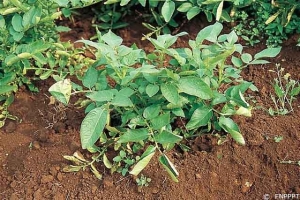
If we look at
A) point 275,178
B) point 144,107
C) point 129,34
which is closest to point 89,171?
point 144,107

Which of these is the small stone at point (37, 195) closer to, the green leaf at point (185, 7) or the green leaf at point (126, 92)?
the green leaf at point (126, 92)

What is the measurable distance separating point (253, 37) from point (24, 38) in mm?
1112

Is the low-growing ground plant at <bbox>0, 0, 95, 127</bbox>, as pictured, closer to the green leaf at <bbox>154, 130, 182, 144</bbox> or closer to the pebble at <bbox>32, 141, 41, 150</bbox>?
the pebble at <bbox>32, 141, 41, 150</bbox>

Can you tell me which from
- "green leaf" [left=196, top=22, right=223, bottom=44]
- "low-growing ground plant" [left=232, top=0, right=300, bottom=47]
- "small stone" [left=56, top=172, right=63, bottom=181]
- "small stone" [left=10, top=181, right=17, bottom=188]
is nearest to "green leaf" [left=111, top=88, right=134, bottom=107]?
"green leaf" [left=196, top=22, right=223, bottom=44]

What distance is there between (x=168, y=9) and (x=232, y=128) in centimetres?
83

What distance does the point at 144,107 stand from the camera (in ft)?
7.77

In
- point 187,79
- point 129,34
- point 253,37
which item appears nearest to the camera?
point 187,79

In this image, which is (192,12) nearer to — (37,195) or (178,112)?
(178,112)

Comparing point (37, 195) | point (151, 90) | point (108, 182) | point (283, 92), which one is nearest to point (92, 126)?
point (151, 90)

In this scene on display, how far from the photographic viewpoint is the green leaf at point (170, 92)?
215 cm

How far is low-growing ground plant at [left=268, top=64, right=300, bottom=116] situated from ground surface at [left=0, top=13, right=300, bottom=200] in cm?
3

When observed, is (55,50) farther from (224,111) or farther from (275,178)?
(275,178)

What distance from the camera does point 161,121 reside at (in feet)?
7.30

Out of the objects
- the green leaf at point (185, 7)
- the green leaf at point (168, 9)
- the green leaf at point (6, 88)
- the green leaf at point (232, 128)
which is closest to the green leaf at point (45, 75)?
the green leaf at point (6, 88)
